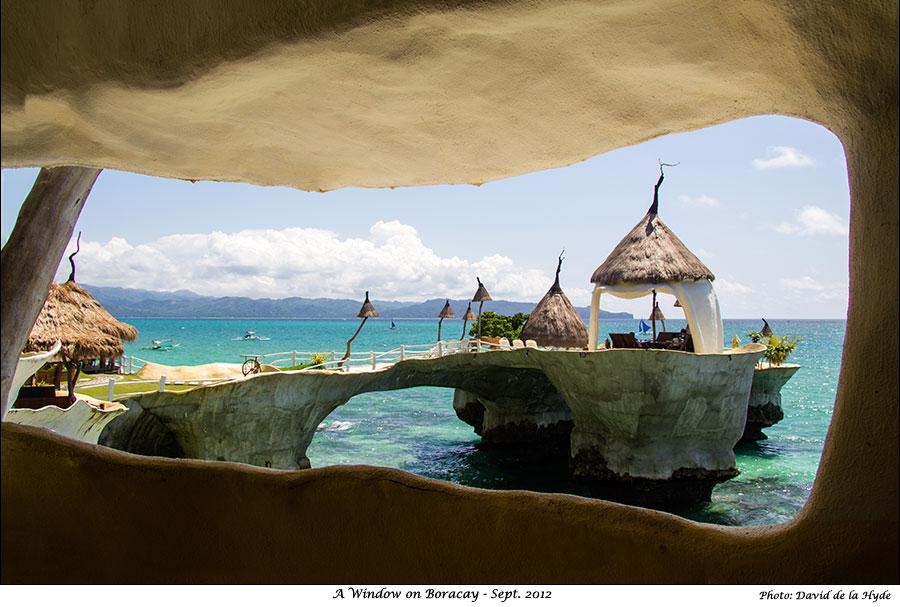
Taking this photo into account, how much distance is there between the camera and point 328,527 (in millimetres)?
1728

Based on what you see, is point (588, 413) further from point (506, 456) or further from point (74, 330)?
point (74, 330)

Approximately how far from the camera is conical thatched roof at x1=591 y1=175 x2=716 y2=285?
36.0 ft

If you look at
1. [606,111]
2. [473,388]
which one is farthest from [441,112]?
[473,388]

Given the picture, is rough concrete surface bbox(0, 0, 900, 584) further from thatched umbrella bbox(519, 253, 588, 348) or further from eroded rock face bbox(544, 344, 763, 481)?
thatched umbrella bbox(519, 253, 588, 348)

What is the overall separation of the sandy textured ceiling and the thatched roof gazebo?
952 cm

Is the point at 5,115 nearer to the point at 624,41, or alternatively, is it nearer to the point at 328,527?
the point at 328,527

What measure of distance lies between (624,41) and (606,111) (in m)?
0.43

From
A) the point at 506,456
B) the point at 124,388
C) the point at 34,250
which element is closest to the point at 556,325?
the point at 506,456

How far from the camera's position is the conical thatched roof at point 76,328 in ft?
29.0

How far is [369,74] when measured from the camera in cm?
167

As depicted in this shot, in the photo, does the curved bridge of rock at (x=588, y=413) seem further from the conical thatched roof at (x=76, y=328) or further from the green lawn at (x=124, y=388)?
the conical thatched roof at (x=76, y=328)

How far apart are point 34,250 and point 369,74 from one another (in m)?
1.63

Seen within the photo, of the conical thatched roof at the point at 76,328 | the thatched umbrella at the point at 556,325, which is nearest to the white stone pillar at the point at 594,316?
the thatched umbrella at the point at 556,325

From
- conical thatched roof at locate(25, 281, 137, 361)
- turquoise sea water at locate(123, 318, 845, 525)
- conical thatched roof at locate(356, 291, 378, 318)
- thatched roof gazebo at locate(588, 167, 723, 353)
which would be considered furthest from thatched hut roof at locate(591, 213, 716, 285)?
conical thatched roof at locate(25, 281, 137, 361)
